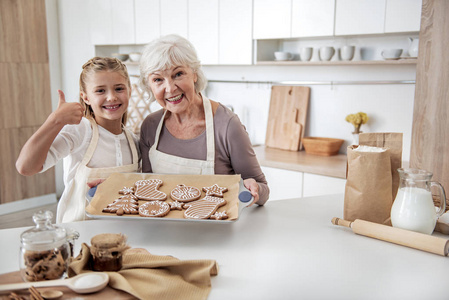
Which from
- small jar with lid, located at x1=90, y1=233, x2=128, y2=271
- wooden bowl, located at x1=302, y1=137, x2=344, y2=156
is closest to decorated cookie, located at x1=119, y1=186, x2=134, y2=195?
small jar with lid, located at x1=90, y1=233, x2=128, y2=271

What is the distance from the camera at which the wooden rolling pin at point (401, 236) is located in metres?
1.16

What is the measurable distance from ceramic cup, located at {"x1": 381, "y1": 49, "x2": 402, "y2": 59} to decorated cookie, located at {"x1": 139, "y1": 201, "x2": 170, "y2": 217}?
1997 mm

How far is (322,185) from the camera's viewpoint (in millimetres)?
2818

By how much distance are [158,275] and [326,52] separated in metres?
2.41

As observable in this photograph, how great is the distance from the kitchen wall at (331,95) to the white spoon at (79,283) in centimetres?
252

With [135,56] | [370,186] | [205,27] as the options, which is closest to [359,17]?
[205,27]

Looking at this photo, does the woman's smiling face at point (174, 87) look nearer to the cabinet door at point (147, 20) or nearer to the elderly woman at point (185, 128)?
the elderly woman at point (185, 128)

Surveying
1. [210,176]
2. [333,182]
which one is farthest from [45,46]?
[210,176]

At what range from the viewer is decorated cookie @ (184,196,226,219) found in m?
1.27

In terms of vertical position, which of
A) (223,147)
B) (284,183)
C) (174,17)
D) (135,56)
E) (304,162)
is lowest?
(284,183)

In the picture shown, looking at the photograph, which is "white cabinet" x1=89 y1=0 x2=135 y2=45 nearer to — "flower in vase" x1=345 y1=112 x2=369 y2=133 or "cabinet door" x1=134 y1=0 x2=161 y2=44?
"cabinet door" x1=134 y1=0 x2=161 y2=44

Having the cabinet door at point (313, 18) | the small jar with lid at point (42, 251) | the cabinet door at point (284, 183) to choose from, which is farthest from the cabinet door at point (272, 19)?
the small jar with lid at point (42, 251)

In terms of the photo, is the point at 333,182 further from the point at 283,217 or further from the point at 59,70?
the point at 59,70

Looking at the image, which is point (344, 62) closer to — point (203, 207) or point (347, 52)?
point (347, 52)
